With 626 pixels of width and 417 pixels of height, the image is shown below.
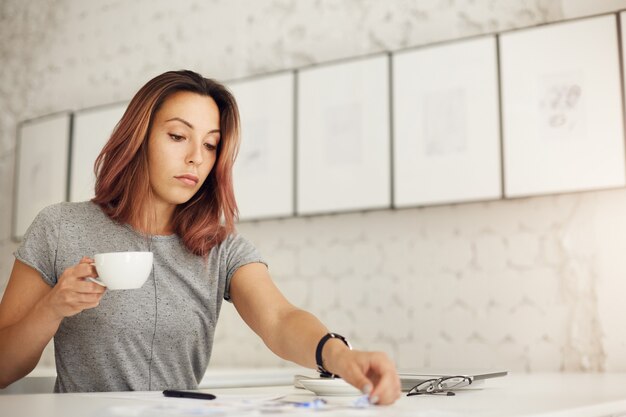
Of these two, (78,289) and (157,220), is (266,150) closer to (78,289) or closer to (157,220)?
(157,220)

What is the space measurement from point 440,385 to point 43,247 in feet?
2.79

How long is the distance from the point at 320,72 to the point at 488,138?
2.39ft

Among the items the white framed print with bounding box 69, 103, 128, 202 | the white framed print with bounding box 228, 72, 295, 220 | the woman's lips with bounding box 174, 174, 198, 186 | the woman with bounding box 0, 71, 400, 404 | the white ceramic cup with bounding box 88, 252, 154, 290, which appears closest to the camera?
the white ceramic cup with bounding box 88, 252, 154, 290

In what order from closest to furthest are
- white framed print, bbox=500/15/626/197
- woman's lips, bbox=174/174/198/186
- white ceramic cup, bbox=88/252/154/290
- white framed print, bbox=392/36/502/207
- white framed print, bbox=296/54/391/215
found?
white ceramic cup, bbox=88/252/154/290 → woman's lips, bbox=174/174/198/186 → white framed print, bbox=500/15/626/197 → white framed print, bbox=392/36/502/207 → white framed print, bbox=296/54/391/215

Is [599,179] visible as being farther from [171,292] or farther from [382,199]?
[171,292]

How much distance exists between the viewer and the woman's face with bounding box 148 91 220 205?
1.74 meters

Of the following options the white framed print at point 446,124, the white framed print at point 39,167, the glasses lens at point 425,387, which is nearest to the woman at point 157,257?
the glasses lens at point 425,387

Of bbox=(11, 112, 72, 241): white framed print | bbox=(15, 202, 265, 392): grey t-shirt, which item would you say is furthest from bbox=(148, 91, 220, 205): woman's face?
bbox=(11, 112, 72, 241): white framed print

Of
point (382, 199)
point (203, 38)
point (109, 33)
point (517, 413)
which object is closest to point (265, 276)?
point (517, 413)

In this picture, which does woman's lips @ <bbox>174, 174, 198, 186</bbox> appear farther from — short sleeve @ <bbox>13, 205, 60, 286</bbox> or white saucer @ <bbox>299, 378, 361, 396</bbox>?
white saucer @ <bbox>299, 378, 361, 396</bbox>

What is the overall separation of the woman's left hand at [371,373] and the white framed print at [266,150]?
172cm

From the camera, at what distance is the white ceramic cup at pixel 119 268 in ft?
4.11

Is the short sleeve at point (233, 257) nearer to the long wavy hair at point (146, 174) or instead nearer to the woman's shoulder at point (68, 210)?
the long wavy hair at point (146, 174)

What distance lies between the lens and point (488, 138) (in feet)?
8.39
